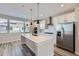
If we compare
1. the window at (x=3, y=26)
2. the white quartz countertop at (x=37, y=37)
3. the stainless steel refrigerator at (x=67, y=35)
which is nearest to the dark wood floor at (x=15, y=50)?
the white quartz countertop at (x=37, y=37)

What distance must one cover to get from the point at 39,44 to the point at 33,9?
1009 millimetres

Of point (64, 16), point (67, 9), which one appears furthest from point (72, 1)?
point (64, 16)

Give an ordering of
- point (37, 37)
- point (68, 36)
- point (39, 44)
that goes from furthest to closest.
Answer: point (68, 36)
point (37, 37)
point (39, 44)

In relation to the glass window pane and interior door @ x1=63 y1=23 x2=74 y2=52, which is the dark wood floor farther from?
interior door @ x1=63 y1=23 x2=74 y2=52

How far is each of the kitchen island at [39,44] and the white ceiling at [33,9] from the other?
1.97ft

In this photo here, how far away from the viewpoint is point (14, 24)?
121 inches

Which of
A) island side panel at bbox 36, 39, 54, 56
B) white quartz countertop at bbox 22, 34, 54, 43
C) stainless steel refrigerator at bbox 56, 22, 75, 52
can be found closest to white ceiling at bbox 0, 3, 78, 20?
white quartz countertop at bbox 22, 34, 54, 43

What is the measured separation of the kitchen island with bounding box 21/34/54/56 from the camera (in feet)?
9.34

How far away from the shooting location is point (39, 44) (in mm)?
2836

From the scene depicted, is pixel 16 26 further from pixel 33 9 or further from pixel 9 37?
pixel 33 9

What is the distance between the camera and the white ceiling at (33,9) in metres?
2.82

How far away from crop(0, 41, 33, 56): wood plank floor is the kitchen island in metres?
0.15

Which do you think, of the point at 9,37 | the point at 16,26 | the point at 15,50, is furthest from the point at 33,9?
the point at 15,50

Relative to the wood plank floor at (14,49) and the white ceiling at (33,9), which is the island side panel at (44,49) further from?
the white ceiling at (33,9)
